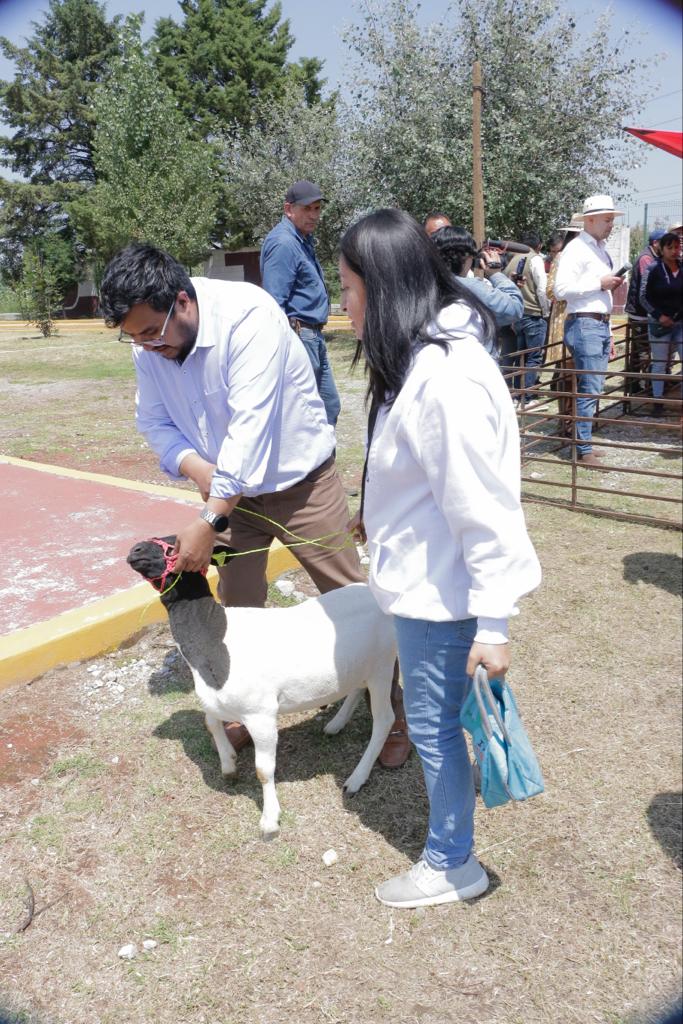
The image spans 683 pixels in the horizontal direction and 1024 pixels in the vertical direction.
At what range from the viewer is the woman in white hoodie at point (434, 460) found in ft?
6.35

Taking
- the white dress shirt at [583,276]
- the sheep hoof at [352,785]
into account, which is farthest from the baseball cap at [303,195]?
the sheep hoof at [352,785]

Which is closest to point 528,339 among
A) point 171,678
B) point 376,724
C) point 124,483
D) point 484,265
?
point 484,265

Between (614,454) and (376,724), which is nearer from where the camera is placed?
(376,724)

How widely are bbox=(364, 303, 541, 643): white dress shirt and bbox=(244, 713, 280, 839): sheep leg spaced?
0.89 metres

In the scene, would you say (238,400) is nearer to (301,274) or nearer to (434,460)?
(434,460)

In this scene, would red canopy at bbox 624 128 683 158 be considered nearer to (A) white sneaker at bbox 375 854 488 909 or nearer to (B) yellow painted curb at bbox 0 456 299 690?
(B) yellow painted curb at bbox 0 456 299 690

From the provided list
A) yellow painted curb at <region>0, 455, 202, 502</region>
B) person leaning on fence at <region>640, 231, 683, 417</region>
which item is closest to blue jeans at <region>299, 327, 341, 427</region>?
yellow painted curb at <region>0, 455, 202, 502</region>

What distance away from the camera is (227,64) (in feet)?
66.6

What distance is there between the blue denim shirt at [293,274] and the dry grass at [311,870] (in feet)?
9.67

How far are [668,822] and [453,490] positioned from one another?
5.77 ft

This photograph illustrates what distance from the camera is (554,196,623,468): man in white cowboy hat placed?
7.06 meters

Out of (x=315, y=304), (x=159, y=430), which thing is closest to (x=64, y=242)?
(x=315, y=304)

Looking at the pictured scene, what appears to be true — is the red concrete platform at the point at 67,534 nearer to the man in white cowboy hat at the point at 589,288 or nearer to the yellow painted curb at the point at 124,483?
the yellow painted curb at the point at 124,483

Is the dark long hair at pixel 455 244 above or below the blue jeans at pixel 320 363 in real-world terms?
above
